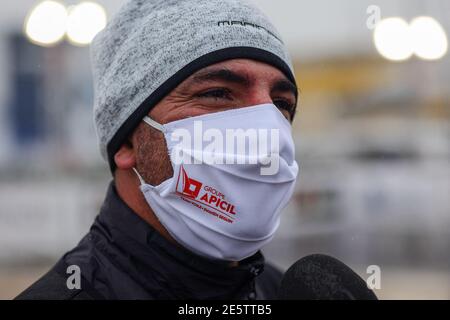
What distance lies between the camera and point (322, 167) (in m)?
13.6

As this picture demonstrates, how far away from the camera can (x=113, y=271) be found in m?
2.29

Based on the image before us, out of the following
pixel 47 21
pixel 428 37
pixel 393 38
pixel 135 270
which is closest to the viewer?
pixel 135 270

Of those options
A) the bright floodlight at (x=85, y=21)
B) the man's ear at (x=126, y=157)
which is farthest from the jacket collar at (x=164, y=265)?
the bright floodlight at (x=85, y=21)

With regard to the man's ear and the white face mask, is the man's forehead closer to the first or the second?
the white face mask

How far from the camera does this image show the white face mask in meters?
2.34

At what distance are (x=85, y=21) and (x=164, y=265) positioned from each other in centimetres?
724

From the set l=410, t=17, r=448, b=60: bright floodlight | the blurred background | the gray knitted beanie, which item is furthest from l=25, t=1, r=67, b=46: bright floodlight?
the gray knitted beanie

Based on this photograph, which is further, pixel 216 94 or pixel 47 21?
pixel 47 21

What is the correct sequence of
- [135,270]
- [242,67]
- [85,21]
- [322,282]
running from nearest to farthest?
[322,282], [135,270], [242,67], [85,21]

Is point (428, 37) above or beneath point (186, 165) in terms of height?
above

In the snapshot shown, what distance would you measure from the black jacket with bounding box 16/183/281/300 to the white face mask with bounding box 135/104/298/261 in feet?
0.18

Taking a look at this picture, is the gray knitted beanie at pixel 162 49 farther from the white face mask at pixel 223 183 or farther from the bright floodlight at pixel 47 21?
the bright floodlight at pixel 47 21

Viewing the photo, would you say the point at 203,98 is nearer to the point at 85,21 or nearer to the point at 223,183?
the point at 223,183

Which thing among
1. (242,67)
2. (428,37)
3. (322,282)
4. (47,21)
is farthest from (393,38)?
(322,282)
